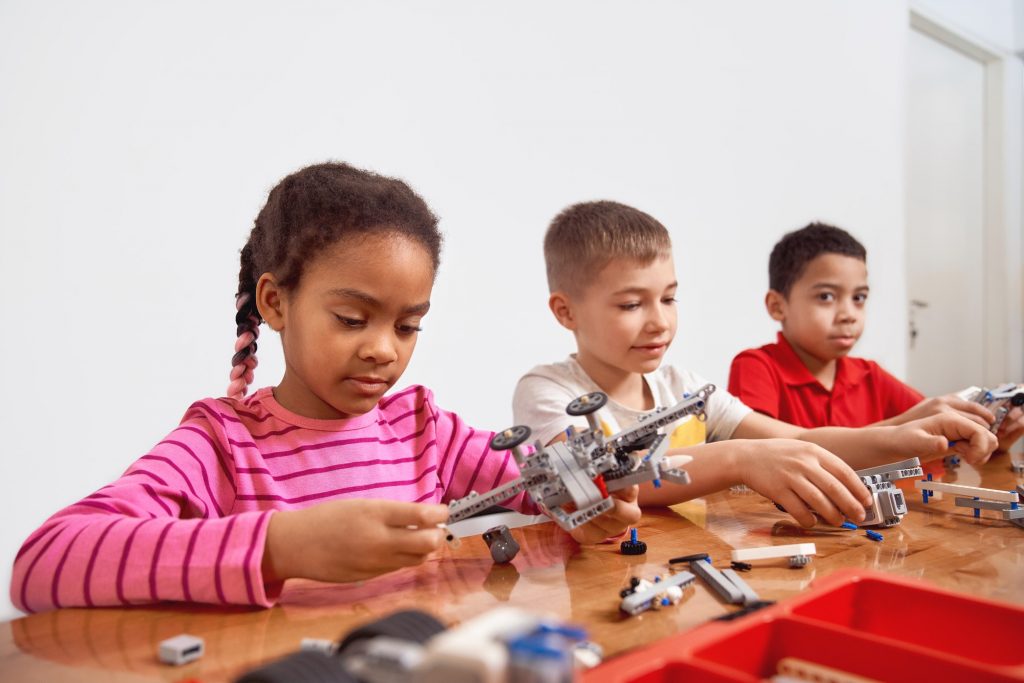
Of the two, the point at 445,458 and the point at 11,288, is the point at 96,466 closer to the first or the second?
the point at 11,288

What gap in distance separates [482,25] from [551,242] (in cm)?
162

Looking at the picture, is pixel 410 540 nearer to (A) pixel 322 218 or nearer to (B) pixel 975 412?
(A) pixel 322 218

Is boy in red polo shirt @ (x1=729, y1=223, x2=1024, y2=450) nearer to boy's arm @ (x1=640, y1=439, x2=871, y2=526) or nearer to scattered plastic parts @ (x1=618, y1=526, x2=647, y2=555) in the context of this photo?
boy's arm @ (x1=640, y1=439, x2=871, y2=526)

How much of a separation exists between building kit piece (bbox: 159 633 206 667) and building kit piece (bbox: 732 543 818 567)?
0.68 m

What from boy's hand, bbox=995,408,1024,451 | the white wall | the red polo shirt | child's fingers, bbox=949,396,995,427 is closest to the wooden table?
child's fingers, bbox=949,396,995,427

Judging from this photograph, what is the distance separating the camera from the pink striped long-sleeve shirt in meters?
0.95

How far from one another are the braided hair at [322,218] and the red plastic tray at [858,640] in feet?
2.78

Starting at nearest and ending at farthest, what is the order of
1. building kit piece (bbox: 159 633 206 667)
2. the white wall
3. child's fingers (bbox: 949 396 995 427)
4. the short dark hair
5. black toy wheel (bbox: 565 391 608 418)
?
building kit piece (bbox: 159 633 206 667), black toy wheel (bbox: 565 391 608 418), child's fingers (bbox: 949 396 995 427), the white wall, the short dark hair

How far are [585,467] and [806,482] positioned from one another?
44 centimetres

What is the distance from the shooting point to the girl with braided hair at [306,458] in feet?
3.10

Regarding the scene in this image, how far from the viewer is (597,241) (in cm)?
197

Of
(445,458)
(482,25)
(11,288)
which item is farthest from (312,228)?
(482,25)

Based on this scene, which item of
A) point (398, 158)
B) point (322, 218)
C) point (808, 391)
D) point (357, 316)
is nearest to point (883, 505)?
point (357, 316)

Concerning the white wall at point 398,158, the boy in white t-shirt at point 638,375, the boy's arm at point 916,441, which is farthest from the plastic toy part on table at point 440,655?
the white wall at point 398,158
